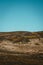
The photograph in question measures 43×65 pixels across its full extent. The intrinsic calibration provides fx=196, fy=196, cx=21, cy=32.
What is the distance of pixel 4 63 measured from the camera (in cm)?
3256

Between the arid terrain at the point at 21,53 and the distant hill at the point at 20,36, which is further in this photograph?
the distant hill at the point at 20,36

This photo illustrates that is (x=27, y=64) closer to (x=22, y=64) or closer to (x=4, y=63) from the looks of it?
(x=22, y=64)

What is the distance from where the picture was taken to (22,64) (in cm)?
3241

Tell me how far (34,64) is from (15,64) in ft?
10.4

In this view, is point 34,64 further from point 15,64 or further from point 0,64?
point 0,64

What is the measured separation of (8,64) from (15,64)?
120 centimetres

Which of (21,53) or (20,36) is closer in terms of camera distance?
(21,53)

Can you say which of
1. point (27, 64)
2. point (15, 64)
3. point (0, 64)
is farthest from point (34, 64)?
point (0, 64)

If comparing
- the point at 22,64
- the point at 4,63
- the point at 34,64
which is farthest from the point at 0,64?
the point at 34,64

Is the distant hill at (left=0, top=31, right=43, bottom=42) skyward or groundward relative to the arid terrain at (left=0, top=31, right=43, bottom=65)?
skyward

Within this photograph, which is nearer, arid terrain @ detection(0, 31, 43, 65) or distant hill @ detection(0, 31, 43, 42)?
arid terrain @ detection(0, 31, 43, 65)

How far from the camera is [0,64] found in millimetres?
31750

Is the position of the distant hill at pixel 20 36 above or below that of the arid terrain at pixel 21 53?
above

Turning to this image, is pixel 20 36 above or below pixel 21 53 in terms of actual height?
above
